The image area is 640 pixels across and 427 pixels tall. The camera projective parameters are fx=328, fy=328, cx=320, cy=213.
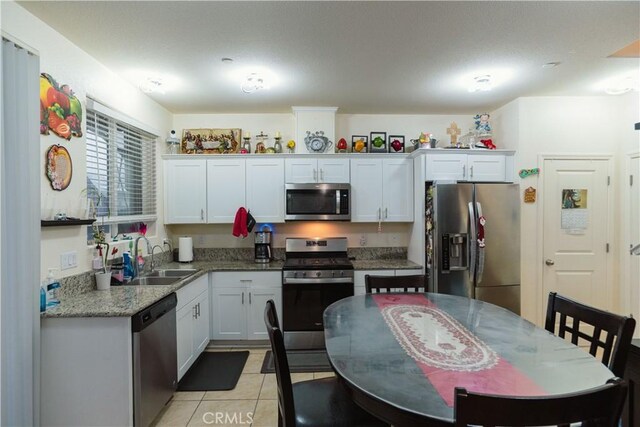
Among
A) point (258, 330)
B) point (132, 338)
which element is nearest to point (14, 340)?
point (132, 338)

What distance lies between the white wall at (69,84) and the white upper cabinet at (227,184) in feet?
3.62

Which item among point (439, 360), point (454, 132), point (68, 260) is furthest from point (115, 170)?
point (454, 132)

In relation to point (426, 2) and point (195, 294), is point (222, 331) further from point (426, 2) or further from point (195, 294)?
point (426, 2)

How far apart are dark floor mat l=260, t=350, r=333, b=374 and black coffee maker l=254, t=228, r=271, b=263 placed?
102cm

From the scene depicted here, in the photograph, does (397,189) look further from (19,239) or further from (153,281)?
(19,239)

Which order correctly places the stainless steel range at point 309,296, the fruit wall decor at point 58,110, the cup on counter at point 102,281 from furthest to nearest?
1. the stainless steel range at point 309,296
2. the cup on counter at point 102,281
3. the fruit wall decor at point 58,110

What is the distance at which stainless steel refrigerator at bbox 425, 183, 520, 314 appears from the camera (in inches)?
125

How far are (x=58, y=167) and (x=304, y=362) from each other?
2.54 metres

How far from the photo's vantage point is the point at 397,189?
12.3 ft

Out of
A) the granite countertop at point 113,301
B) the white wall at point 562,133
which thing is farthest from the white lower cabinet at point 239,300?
the white wall at point 562,133

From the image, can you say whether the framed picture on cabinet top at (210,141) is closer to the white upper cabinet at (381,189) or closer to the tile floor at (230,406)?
the white upper cabinet at (381,189)

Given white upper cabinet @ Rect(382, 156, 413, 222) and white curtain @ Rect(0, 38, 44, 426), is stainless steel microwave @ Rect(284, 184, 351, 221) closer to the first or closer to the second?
white upper cabinet @ Rect(382, 156, 413, 222)

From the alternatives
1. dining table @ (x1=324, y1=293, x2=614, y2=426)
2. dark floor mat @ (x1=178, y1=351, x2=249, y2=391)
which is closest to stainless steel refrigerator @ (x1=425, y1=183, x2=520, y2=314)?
dining table @ (x1=324, y1=293, x2=614, y2=426)

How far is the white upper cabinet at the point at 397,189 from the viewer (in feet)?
12.3
